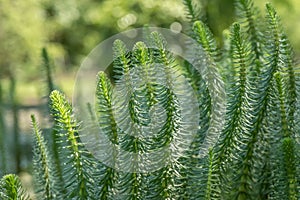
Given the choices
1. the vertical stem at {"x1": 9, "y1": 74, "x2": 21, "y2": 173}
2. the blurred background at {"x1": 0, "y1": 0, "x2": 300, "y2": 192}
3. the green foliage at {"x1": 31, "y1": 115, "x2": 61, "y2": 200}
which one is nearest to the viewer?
the green foliage at {"x1": 31, "y1": 115, "x2": 61, "y2": 200}

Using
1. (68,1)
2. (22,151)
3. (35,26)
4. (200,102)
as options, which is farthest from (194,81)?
(68,1)

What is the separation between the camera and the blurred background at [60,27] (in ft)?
3.94

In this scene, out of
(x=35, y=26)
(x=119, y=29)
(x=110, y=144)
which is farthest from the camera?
(x=35, y=26)

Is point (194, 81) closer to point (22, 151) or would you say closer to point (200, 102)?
point (200, 102)

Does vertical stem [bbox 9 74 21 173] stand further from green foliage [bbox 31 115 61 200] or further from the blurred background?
green foliage [bbox 31 115 61 200]

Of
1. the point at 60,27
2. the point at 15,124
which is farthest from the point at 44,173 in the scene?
the point at 60,27

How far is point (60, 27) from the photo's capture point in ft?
36.4

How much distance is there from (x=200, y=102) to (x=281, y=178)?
132 millimetres

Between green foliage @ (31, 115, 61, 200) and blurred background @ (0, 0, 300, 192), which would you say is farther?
blurred background @ (0, 0, 300, 192)

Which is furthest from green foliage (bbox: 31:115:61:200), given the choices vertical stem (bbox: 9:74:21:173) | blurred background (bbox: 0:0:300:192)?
vertical stem (bbox: 9:74:21:173)

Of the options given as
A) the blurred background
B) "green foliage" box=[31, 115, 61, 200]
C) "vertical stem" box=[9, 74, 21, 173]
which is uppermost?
the blurred background

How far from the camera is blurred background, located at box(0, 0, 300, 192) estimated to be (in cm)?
120

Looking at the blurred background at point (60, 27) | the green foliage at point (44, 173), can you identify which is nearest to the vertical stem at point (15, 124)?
the blurred background at point (60, 27)

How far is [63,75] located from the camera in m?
11.1
